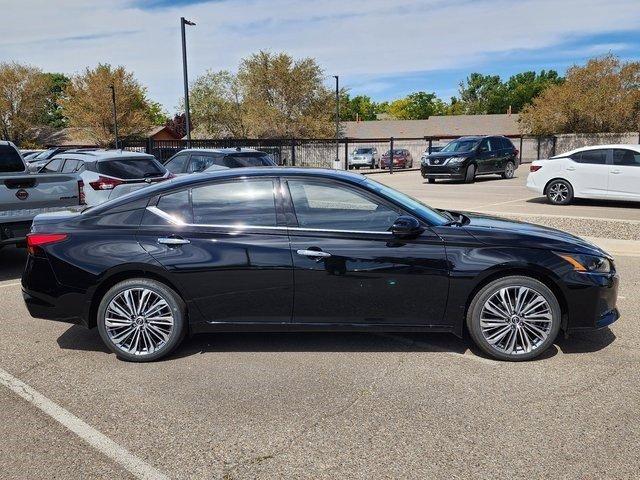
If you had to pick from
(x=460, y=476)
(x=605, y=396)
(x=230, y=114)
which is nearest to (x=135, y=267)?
(x=460, y=476)

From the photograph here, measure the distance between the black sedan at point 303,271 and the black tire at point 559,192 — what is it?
10.4 metres

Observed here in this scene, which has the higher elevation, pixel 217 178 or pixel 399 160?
pixel 217 178

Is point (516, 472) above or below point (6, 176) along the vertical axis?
below

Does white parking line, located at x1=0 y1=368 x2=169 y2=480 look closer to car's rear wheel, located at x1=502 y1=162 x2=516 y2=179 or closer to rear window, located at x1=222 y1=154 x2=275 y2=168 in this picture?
rear window, located at x1=222 y1=154 x2=275 y2=168

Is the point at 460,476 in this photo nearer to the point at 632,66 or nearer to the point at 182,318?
the point at 182,318

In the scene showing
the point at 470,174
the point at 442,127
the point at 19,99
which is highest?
the point at 19,99

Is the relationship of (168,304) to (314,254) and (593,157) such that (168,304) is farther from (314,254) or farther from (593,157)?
(593,157)

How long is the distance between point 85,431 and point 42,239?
6.26 feet

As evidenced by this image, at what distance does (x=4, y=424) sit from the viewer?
3.66 m

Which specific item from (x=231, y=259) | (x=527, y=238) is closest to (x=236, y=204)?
(x=231, y=259)

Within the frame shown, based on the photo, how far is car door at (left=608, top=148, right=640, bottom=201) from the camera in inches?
524

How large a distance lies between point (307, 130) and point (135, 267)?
46.0m

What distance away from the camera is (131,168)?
1119 centimetres

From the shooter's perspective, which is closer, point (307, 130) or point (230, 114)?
point (307, 130)
